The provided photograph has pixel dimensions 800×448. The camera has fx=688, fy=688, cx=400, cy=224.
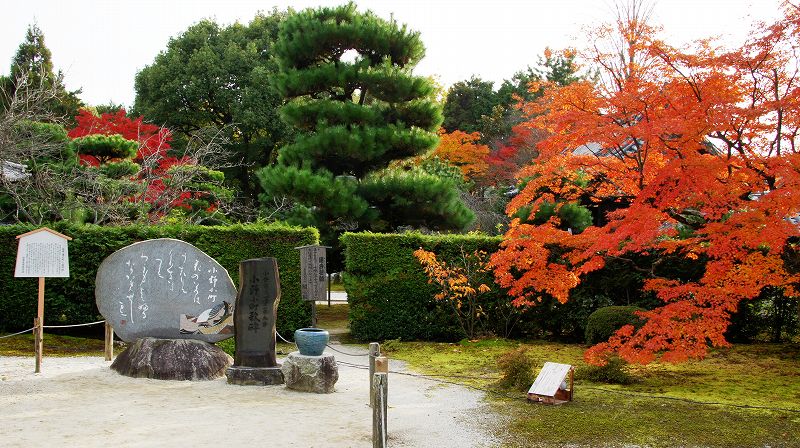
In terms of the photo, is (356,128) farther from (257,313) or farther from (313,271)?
(257,313)

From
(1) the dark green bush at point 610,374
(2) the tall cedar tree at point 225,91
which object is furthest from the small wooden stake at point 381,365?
(2) the tall cedar tree at point 225,91

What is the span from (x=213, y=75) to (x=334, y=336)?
16803 millimetres

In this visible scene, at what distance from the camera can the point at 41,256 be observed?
9.48 meters

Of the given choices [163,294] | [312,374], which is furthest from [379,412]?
[163,294]

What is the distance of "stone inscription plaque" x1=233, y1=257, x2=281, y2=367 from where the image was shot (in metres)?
8.72

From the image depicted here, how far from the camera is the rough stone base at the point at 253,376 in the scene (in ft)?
28.1

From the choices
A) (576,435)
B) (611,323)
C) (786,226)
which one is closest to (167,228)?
(611,323)

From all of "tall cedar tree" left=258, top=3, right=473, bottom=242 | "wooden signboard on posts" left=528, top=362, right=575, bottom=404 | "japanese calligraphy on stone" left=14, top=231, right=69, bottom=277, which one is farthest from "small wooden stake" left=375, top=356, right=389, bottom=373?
"tall cedar tree" left=258, top=3, right=473, bottom=242

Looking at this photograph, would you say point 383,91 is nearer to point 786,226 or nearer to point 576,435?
point 786,226

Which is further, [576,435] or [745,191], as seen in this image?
[745,191]

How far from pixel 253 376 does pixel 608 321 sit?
6.13m

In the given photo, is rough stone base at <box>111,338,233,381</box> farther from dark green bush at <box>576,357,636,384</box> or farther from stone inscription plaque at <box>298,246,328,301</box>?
dark green bush at <box>576,357,636,384</box>

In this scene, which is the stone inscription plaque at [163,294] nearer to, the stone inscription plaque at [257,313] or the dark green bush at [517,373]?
the stone inscription plaque at [257,313]

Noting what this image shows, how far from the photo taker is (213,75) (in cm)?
2717
